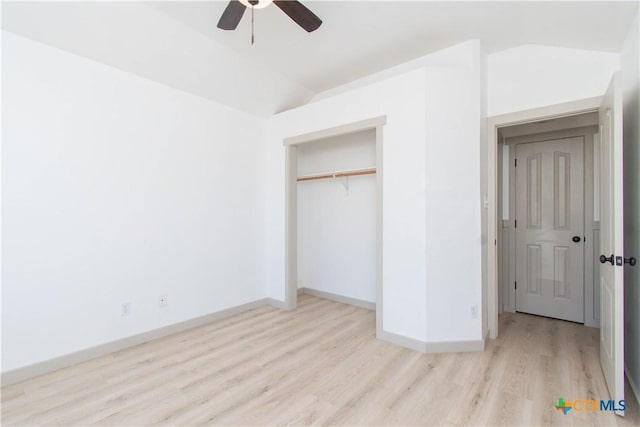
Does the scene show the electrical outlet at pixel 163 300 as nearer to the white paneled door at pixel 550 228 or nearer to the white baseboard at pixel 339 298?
the white baseboard at pixel 339 298

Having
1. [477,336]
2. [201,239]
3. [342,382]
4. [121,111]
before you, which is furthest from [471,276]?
[121,111]

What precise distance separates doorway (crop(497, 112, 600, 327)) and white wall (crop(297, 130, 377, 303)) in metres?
1.62

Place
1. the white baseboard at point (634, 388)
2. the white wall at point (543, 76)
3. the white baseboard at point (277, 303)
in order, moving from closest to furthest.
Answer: the white baseboard at point (634, 388) → the white wall at point (543, 76) → the white baseboard at point (277, 303)

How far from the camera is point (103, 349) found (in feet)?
8.58

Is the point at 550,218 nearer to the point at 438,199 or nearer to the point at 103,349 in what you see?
the point at 438,199

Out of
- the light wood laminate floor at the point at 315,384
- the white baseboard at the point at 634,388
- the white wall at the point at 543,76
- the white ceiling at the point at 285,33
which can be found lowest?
the light wood laminate floor at the point at 315,384

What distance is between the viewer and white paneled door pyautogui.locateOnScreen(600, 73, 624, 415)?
1847 mm

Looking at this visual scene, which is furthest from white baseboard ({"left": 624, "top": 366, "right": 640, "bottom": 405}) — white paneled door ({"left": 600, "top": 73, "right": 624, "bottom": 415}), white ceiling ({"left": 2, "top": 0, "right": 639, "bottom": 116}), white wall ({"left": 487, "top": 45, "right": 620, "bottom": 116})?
white ceiling ({"left": 2, "top": 0, "right": 639, "bottom": 116})

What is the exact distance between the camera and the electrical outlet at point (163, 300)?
119 inches

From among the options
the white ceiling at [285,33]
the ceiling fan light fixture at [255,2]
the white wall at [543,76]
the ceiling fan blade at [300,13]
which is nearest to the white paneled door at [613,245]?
the white wall at [543,76]

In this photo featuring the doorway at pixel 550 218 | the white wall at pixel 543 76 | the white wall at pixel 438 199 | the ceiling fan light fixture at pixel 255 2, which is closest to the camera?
the ceiling fan light fixture at pixel 255 2

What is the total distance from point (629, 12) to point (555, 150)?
1799 millimetres

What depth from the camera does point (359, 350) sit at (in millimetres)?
2732

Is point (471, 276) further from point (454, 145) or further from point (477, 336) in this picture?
point (454, 145)
